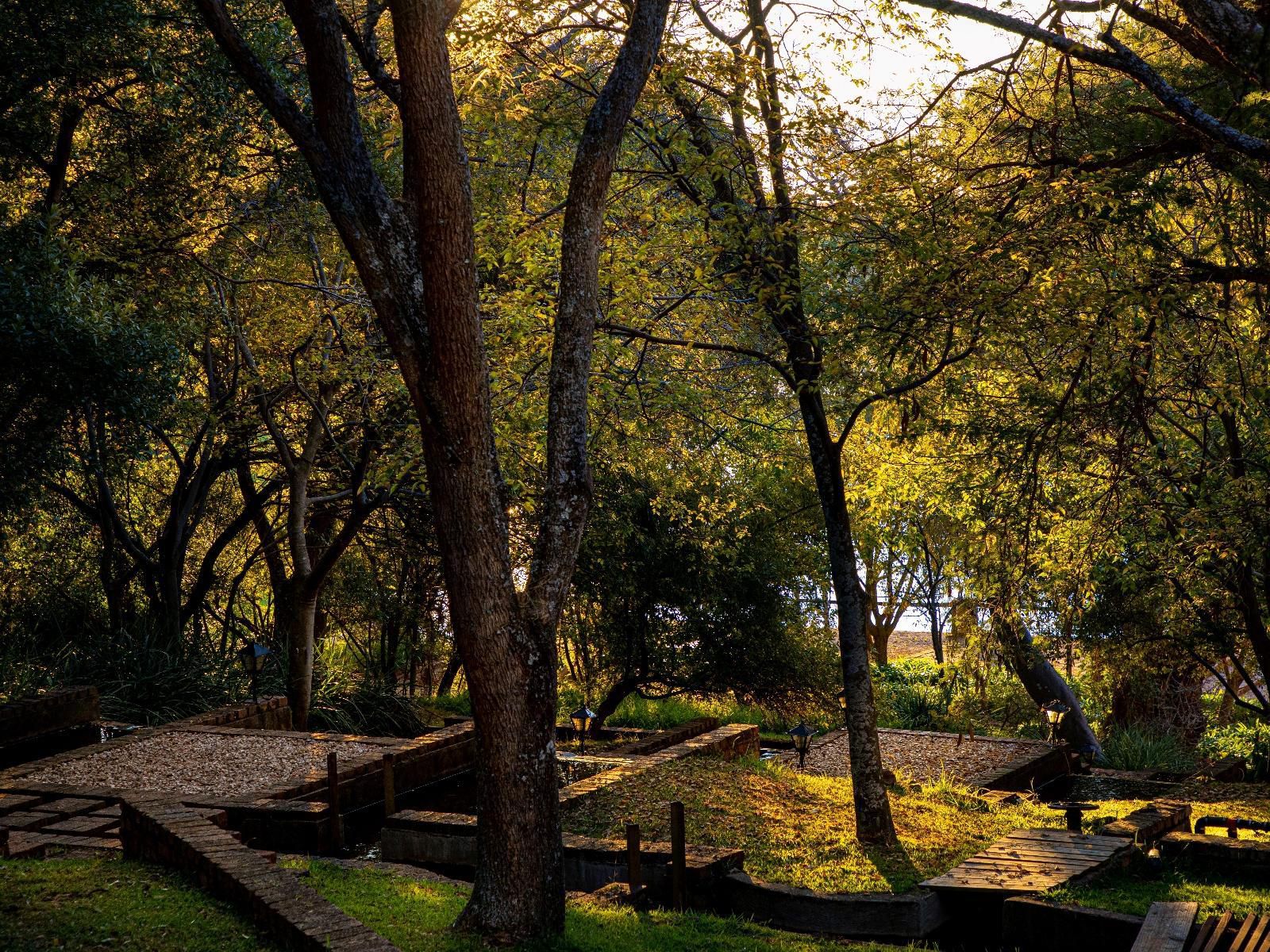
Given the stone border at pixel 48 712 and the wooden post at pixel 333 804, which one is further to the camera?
the stone border at pixel 48 712

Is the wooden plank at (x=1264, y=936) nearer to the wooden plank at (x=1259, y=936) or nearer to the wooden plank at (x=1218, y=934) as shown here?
the wooden plank at (x=1259, y=936)

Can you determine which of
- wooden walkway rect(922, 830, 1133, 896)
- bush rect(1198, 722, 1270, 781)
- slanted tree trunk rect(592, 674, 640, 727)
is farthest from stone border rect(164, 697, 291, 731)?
bush rect(1198, 722, 1270, 781)

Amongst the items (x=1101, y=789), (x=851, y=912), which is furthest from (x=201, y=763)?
(x=1101, y=789)

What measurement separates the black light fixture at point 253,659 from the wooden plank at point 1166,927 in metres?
11.0

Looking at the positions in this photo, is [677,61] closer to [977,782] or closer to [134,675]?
[977,782]

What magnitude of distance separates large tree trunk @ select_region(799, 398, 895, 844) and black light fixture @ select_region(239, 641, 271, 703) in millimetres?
8108

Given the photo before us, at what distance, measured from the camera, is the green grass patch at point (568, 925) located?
6.43 metres

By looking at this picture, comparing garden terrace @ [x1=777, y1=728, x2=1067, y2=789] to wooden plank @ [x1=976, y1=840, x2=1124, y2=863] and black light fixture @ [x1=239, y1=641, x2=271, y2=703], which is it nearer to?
wooden plank @ [x1=976, y1=840, x2=1124, y2=863]

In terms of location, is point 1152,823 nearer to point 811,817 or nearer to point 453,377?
point 811,817

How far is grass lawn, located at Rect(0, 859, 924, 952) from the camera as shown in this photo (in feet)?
19.7

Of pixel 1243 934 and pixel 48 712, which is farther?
pixel 48 712

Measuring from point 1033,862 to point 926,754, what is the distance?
8.09 metres

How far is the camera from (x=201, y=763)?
39.4 ft

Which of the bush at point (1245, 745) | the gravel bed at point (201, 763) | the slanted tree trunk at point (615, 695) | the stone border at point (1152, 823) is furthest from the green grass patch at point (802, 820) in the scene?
the slanted tree trunk at point (615, 695)
